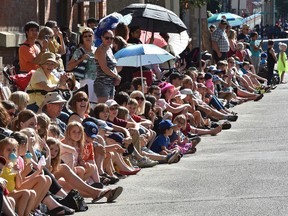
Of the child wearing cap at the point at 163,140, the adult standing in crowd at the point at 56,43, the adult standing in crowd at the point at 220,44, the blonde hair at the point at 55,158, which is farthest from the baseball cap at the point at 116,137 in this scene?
the adult standing in crowd at the point at 220,44

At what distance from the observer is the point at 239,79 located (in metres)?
34.0

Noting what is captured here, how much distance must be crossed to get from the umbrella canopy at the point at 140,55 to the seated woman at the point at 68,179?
6486 mm

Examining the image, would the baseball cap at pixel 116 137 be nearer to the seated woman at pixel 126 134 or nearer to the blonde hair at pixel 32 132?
the seated woman at pixel 126 134

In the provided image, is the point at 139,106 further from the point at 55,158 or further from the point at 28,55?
the point at 55,158

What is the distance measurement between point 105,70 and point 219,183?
4.19 metres

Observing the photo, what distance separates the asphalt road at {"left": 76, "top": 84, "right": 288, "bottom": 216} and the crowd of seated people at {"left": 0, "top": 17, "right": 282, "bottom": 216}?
1.00 feet

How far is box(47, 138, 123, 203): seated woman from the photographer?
1462 cm

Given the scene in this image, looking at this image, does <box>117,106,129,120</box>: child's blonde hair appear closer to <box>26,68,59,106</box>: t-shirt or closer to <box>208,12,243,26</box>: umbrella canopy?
<box>26,68,59,106</box>: t-shirt

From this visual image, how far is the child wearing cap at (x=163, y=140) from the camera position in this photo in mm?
19672

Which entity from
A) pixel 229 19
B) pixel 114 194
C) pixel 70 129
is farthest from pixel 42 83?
pixel 229 19

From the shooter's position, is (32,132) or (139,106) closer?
(32,132)

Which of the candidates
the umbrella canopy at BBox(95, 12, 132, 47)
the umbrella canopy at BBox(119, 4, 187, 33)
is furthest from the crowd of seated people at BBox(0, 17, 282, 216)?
the umbrella canopy at BBox(119, 4, 187, 33)

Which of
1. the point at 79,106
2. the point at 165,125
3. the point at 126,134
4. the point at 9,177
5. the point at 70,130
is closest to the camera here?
the point at 9,177

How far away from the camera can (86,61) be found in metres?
20.2
